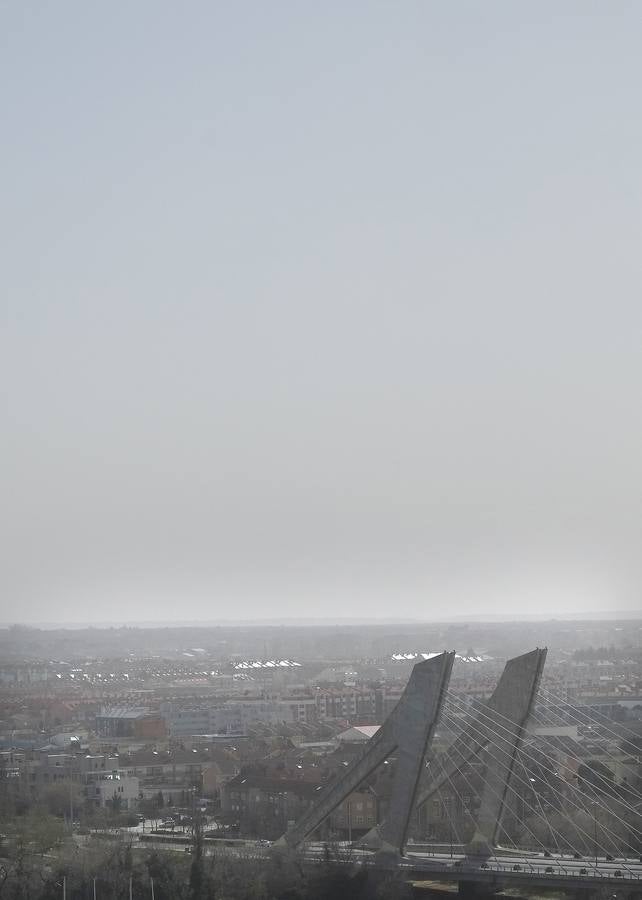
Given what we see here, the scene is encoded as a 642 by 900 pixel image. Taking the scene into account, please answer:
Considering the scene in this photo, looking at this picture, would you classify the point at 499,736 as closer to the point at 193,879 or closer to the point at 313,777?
the point at 193,879

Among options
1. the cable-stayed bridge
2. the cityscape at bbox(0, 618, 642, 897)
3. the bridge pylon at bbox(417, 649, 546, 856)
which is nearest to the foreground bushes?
the cityscape at bbox(0, 618, 642, 897)

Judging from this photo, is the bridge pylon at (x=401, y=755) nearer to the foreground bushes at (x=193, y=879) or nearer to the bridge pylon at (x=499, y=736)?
the foreground bushes at (x=193, y=879)

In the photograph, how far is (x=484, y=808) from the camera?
17547 millimetres

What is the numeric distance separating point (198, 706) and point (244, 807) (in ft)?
73.9

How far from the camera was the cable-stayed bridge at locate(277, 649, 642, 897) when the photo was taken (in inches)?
634

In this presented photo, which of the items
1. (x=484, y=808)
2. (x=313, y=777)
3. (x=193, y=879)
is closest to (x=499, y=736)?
(x=484, y=808)

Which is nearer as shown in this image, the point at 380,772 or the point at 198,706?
the point at 380,772

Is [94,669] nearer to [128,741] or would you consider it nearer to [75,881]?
[128,741]

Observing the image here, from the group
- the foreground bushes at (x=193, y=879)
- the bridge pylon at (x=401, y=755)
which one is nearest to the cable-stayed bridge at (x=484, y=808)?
the bridge pylon at (x=401, y=755)

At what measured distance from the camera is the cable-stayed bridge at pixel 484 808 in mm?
16094

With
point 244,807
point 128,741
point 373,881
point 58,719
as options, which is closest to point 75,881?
point 373,881

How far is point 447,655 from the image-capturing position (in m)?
17.6

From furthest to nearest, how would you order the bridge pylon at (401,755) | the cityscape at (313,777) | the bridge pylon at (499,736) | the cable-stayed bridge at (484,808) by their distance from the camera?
1. the bridge pylon at (499,736)
2. the cityscape at (313,777)
3. the bridge pylon at (401,755)
4. the cable-stayed bridge at (484,808)

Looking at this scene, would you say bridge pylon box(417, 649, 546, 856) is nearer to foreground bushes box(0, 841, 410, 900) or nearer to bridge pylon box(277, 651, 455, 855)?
bridge pylon box(277, 651, 455, 855)
